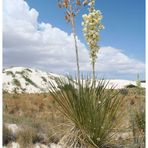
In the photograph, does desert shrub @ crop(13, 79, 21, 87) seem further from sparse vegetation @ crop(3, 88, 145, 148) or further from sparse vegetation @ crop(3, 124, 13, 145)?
sparse vegetation @ crop(3, 124, 13, 145)

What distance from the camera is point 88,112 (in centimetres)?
399

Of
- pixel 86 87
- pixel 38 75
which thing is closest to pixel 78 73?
pixel 86 87

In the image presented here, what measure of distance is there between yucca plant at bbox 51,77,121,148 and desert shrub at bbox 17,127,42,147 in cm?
127

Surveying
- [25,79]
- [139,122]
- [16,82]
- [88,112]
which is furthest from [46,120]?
[25,79]

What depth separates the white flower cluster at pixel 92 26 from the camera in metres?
4.02

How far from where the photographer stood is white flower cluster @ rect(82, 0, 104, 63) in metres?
4.02

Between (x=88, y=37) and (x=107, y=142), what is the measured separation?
42.4 inches

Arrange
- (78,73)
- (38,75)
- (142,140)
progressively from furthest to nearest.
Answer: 1. (38,75)
2. (142,140)
3. (78,73)

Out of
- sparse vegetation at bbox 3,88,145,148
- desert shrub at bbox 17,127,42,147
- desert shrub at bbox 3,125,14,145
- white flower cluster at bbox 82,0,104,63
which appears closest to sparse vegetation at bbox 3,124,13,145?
desert shrub at bbox 3,125,14,145

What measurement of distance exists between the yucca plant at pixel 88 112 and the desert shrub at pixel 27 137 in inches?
50.0

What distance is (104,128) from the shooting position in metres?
4.05

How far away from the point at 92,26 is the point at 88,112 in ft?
2.80

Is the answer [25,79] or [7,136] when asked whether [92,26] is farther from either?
[25,79]

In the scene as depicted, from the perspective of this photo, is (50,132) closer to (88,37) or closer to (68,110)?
(68,110)
